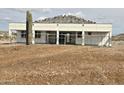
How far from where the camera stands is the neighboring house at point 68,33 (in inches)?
2008

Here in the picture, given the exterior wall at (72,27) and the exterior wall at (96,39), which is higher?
the exterior wall at (72,27)

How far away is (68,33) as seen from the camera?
172 feet

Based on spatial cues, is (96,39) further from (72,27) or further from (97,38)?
(72,27)

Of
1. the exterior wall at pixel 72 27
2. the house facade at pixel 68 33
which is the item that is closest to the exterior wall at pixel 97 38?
the house facade at pixel 68 33

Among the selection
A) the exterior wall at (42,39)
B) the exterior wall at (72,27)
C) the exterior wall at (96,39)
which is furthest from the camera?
the exterior wall at (42,39)

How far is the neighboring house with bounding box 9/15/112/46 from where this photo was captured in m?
51.0

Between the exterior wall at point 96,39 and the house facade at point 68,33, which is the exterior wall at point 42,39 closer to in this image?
the house facade at point 68,33

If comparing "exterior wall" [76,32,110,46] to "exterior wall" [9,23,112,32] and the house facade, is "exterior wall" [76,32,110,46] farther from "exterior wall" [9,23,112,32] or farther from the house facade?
"exterior wall" [9,23,112,32]

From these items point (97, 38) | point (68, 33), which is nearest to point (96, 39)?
point (97, 38)

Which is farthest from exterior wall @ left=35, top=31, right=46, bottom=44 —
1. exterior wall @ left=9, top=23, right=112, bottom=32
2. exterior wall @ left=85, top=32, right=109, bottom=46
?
exterior wall @ left=85, top=32, right=109, bottom=46

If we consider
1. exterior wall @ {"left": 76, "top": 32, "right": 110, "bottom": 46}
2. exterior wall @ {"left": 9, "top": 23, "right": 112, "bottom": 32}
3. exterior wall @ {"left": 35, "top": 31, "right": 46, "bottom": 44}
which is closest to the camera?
exterior wall @ {"left": 9, "top": 23, "right": 112, "bottom": 32}
